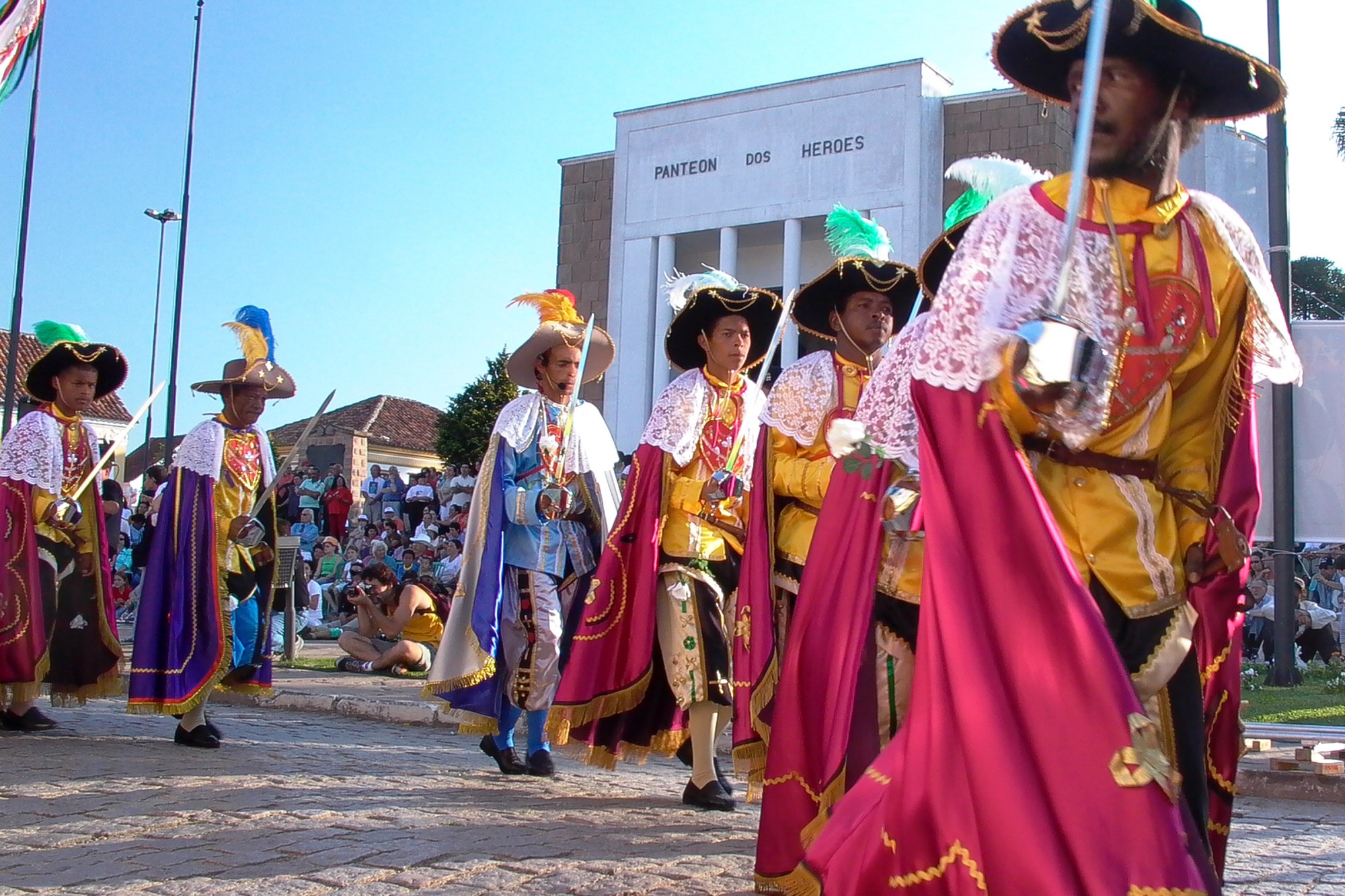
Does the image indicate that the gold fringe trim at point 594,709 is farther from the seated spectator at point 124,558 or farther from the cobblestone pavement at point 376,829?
the seated spectator at point 124,558

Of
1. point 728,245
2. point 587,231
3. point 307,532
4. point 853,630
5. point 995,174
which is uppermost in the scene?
point 587,231

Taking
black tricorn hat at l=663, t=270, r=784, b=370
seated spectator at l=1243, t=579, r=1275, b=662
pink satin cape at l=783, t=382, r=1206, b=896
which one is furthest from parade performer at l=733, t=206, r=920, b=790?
seated spectator at l=1243, t=579, r=1275, b=662

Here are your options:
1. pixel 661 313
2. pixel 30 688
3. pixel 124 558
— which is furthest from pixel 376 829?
pixel 661 313

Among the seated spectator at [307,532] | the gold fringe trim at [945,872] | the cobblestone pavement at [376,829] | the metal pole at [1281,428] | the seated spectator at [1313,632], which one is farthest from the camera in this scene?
the seated spectator at [307,532]

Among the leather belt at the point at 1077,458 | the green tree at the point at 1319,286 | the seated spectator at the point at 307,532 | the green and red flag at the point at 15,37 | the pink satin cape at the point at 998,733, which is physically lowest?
the pink satin cape at the point at 998,733

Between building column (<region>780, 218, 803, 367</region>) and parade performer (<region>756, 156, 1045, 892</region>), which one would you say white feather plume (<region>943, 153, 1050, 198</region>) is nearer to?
parade performer (<region>756, 156, 1045, 892</region>)

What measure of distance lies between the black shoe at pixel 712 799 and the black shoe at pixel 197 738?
296 cm

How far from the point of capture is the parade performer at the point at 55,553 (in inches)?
311

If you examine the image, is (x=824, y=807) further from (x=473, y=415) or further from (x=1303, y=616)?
(x=473, y=415)

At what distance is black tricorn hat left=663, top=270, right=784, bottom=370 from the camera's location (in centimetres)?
630

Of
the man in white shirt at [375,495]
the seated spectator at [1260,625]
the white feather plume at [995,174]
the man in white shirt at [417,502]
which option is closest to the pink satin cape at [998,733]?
the white feather plume at [995,174]

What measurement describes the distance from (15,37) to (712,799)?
4.84 m

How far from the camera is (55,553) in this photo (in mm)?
8211

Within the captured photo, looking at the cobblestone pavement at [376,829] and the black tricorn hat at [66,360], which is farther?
the black tricorn hat at [66,360]
